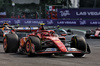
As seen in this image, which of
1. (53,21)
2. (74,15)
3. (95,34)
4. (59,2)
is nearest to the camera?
(95,34)

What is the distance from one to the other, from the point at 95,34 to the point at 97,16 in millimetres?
19017

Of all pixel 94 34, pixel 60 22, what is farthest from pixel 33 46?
pixel 60 22

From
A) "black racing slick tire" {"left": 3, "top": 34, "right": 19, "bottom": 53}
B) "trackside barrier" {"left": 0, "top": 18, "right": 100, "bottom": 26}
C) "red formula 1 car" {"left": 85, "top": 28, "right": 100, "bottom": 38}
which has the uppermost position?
"black racing slick tire" {"left": 3, "top": 34, "right": 19, "bottom": 53}

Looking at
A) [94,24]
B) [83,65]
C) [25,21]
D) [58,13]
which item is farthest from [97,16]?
[83,65]

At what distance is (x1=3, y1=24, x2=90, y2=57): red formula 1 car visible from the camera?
11805 mm

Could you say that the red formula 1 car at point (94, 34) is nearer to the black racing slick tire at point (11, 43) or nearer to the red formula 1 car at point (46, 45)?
the red formula 1 car at point (46, 45)

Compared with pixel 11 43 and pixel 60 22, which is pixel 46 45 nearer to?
pixel 11 43

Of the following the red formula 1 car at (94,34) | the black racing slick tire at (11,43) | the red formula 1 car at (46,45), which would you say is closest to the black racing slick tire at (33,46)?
the red formula 1 car at (46,45)

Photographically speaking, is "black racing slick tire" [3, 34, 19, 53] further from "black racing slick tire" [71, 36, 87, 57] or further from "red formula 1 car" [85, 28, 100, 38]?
"red formula 1 car" [85, 28, 100, 38]

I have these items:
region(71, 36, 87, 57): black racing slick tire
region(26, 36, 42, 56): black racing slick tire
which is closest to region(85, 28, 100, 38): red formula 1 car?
region(71, 36, 87, 57): black racing slick tire

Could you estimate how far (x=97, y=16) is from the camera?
4747 cm

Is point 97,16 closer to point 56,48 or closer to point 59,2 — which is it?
point 59,2

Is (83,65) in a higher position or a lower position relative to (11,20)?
higher

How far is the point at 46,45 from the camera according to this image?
12469mm
